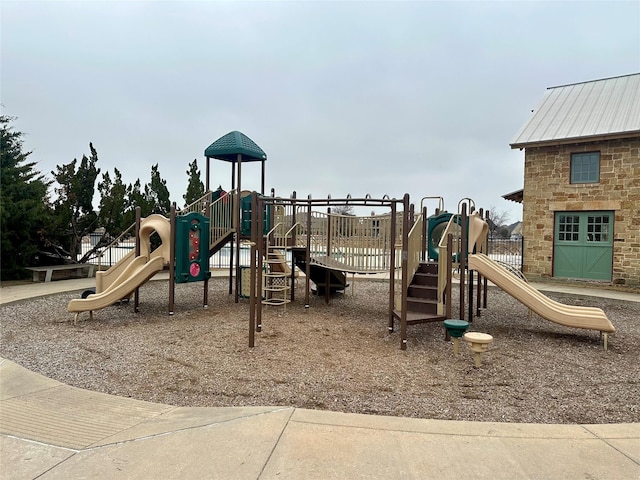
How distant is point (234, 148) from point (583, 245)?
1216 centimetres

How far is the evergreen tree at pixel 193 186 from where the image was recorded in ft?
59.7

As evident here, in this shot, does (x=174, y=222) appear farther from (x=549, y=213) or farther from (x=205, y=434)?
(x=549, y=213)

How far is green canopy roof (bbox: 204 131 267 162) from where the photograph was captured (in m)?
11.5

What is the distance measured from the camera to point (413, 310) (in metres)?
7.60

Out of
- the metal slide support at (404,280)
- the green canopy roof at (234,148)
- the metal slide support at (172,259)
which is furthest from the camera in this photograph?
the green canopy roof at (234,148)

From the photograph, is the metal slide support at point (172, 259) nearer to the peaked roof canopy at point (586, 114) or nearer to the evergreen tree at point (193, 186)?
the evergreen tree at point (193, 186)

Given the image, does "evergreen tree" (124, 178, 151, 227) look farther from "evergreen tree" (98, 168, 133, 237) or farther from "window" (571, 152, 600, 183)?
"window" (571, 152, 600, 183)

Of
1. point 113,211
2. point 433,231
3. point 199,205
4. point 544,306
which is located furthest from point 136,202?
point 544,306

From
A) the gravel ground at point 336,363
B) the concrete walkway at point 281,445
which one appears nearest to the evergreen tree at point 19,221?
the gravel ground at point 336,363

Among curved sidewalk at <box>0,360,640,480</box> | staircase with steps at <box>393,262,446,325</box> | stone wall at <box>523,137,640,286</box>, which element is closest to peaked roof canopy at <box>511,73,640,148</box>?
stone wall at <box>523,137,640,286</box>

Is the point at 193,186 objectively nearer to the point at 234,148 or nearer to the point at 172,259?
the point at 234,148

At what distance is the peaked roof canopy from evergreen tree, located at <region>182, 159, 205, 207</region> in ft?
A: 41.1

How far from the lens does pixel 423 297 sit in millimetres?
7840

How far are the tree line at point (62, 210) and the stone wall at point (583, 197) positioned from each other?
13.3 metres
